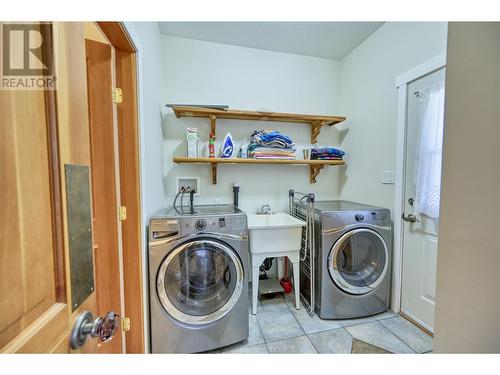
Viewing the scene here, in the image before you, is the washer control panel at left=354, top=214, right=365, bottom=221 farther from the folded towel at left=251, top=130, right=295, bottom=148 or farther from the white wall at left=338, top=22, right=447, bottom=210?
the folded towel at left=251, top=130, right=295, bottom=148

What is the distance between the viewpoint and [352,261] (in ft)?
6.11

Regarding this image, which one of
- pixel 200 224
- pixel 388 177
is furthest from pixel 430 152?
pixel 200 224

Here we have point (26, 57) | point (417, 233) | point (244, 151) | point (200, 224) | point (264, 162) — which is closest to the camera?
point (26, 57)

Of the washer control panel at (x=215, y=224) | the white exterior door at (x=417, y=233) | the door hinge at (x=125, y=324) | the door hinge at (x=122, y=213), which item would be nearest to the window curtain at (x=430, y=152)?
the white exterior door at (x=417, y=233)

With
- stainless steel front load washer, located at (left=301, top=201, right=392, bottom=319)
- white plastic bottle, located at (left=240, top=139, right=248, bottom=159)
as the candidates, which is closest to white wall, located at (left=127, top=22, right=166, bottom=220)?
white plastic bottle, located at (left=240, top=139, right=248, bottom=159)

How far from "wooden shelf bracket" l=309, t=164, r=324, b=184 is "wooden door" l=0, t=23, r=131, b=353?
220 centimetres

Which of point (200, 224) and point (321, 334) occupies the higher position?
point (200, 224)

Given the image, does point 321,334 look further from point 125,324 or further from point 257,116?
point 257,116

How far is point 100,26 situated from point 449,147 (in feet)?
5.33

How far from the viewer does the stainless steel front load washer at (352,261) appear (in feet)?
5.66

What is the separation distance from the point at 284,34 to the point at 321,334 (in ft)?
9.10

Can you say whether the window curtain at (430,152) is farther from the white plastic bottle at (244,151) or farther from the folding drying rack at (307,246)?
the white plastic bottle at (244,151)

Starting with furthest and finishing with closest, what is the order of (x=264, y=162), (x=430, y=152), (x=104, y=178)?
(x=264, y=162)
(x=430, y=152)
(x=104, y=178)
